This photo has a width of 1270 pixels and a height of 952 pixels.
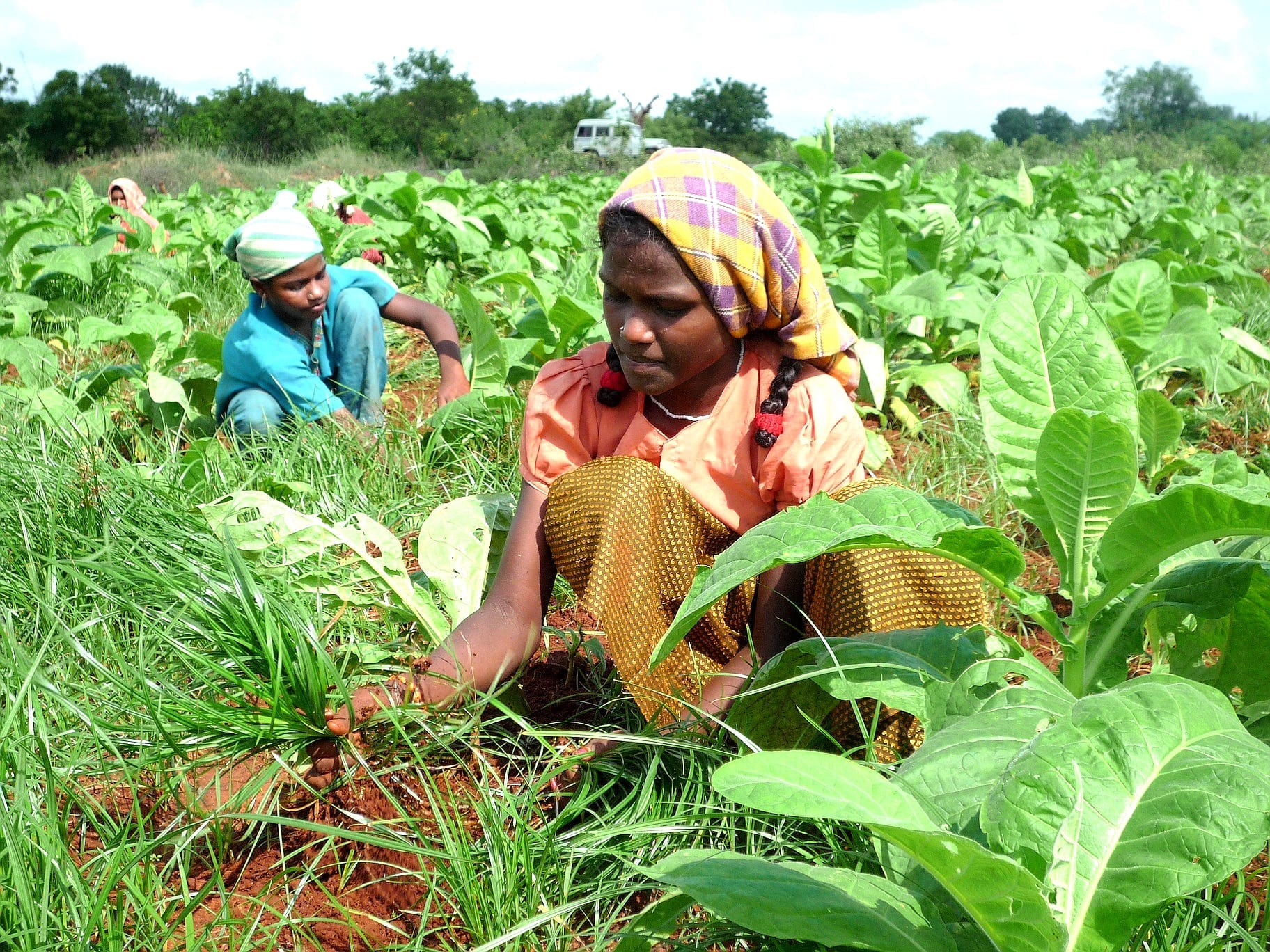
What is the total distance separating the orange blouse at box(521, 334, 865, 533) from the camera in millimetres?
1762

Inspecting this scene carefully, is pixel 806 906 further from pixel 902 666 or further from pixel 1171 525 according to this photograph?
pixel 1171 525

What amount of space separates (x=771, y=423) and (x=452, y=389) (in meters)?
1.71

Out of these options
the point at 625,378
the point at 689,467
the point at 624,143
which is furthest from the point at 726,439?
the point at 624,143

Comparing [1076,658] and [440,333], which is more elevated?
[440,333]

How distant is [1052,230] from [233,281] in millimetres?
3968

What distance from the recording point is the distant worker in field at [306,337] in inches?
122

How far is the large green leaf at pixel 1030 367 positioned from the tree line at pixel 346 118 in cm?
2476

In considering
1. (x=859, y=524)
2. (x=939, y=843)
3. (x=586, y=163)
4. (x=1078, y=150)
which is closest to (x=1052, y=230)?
(x=859, y=524)

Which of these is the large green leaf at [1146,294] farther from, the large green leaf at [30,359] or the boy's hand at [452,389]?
the large green leaf at [30,359]

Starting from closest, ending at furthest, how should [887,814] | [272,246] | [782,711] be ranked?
[887,814] < [782,711] < [272,246]

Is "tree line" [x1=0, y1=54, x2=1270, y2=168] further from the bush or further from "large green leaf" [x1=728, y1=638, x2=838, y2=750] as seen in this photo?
"large green leaf" [x1=728, y1=638, x2=838, y2=750]

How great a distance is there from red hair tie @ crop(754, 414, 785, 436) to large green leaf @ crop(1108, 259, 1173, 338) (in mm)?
1686

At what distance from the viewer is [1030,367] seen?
1402 mm

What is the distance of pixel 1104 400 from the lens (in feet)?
4.49
